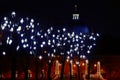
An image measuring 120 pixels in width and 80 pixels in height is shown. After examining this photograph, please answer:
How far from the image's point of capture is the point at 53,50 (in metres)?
51.8

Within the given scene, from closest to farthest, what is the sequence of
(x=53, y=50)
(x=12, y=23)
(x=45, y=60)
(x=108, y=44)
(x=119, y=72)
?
(x=12, y=23), (x=53, y=50), (x=45, y=60), (x=119, y=72), (x=108, y=44)

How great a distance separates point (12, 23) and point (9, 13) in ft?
4.29

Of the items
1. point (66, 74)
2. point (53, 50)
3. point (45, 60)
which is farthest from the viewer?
point (66, 74)

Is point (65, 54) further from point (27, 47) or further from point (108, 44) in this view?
point (108, 44)

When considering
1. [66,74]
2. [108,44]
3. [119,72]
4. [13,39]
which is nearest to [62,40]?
[13,39]

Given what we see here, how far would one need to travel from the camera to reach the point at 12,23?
132 ft

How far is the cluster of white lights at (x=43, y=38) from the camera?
40281mm

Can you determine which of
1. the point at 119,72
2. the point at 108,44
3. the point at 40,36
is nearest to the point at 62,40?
the point at 40,36

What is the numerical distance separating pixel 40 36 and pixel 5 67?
952 centimetres

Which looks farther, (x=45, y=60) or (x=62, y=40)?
(x=45, y=60)

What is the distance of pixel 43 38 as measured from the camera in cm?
4772

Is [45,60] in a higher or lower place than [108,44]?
lower

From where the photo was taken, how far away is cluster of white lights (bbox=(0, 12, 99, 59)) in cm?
4028

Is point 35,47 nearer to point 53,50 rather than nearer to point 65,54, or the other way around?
point 53,50
